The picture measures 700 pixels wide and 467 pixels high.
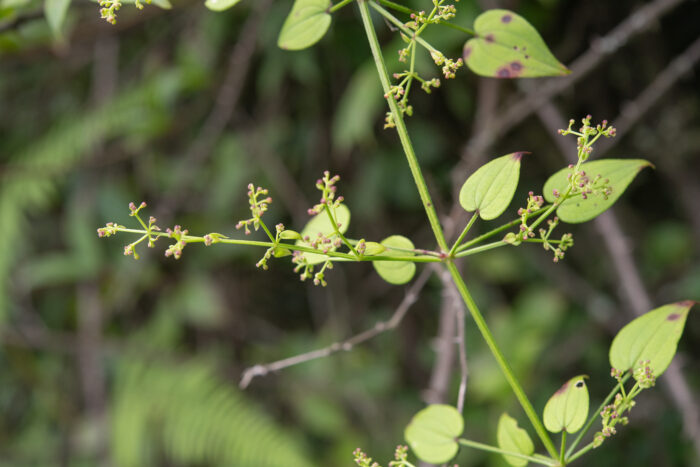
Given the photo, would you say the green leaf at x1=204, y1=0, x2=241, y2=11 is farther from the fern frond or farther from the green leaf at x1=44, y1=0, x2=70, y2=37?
the fern frond

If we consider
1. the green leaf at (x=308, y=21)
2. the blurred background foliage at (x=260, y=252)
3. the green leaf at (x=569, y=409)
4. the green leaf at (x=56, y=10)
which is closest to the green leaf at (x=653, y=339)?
the green leaf at (x=569, y=409)

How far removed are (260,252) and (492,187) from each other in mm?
1801

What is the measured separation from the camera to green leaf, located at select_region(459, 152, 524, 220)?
661mm

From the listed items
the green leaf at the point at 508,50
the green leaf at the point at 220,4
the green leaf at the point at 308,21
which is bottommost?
the green leaf at the point at 508,50

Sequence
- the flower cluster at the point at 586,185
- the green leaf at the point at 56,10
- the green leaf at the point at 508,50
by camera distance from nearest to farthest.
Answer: the flower cluster at the point at 586,185 → the green leaf at the point at 508,50 → the green leaf at the point at 56,10

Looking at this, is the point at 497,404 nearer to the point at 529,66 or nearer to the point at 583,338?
the point at 583,338

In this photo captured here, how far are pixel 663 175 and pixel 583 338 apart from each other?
2.01 feet

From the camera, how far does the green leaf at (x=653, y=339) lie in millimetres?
684

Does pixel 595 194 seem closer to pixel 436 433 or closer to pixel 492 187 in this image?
pixel 492 187

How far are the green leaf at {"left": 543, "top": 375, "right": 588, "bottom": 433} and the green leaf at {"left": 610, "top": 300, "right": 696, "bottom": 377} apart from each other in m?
0.06

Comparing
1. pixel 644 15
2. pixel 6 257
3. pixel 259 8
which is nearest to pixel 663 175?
pixel 644 15

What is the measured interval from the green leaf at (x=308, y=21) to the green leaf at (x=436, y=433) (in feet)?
1.62

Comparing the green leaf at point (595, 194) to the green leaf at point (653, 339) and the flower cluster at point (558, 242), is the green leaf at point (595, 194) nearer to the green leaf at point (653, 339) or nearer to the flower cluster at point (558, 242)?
the flower cluster at point (558, 242)

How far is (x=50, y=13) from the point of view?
0.88 metres
